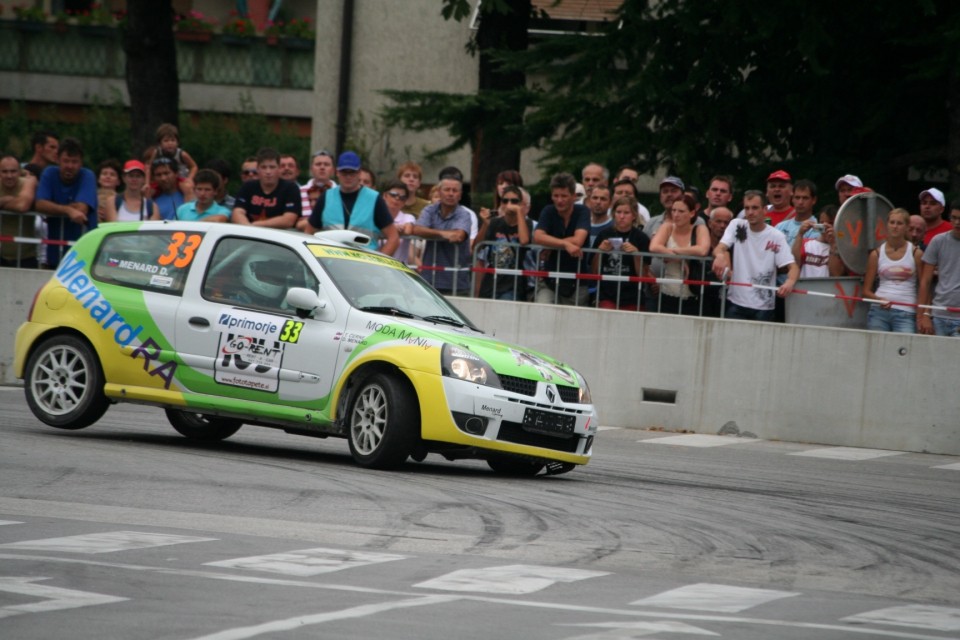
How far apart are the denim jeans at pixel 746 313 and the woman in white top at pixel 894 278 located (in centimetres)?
97

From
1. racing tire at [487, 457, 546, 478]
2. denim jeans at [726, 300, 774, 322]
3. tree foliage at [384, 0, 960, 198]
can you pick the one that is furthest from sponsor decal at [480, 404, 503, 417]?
tree foliage at [384, 0, 960, 198]

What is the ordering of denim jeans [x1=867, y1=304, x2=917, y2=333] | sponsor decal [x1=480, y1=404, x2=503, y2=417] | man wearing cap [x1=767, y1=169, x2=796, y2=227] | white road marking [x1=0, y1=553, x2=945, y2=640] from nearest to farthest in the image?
white road marking [x1=0, y1=553, x2=945, y2=640] < sponsor decal [x1=480, y1=404, x2=503, y2=417] < denim jeans [x1=867, y1=304, x2=917, y2=333] < man wearing cap [x1=767, y1=169, x2=796, y2=227]

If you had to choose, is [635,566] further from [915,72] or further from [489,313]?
[915,72]

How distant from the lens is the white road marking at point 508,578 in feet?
24.3

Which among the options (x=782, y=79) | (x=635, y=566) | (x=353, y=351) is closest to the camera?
(x=635, y=566)

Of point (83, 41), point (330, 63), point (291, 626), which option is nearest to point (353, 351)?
point (291, 626)

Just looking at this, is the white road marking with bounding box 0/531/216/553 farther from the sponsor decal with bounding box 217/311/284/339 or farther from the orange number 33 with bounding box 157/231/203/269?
the orange number 33 with bounding box 157/231/203/269

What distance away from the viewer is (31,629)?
6230 mm

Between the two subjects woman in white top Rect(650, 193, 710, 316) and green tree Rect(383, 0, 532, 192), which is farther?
green tree Rect(383, 0, 532, 192)

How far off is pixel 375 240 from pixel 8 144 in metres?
23.2

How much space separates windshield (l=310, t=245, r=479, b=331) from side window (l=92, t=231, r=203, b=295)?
1.05 meters

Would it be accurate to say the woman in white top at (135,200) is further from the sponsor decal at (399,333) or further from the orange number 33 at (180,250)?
the sponsor decal at (399,333)

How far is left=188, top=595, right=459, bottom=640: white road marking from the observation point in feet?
20.3

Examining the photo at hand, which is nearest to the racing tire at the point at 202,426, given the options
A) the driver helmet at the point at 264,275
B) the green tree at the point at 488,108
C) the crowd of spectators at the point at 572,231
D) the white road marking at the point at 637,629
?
the driver helmet at the point at 264,275
